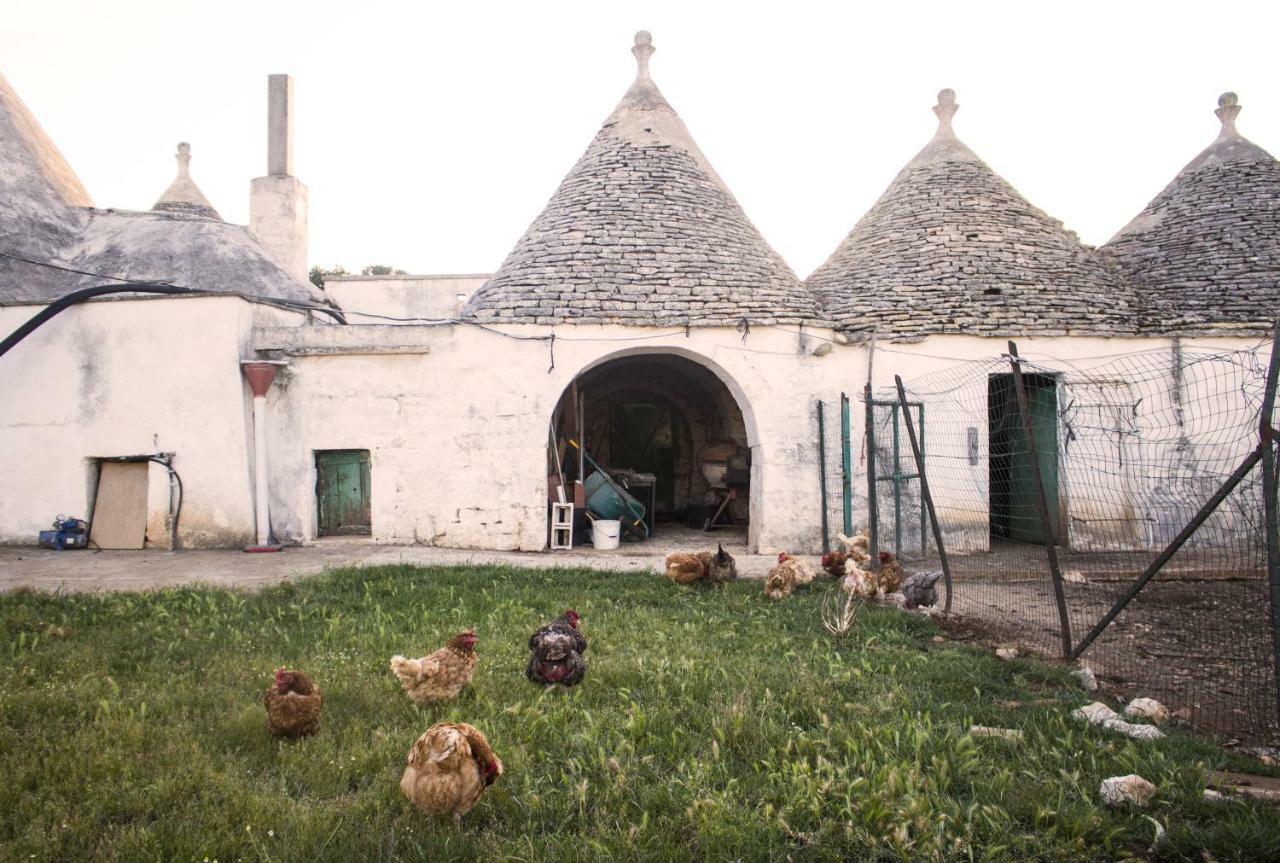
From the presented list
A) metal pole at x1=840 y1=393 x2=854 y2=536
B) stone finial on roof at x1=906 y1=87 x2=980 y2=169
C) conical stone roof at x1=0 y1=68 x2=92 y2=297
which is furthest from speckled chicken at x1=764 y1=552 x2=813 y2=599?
conical stone roof at x1=0 y1=68 x2=92 y2=297

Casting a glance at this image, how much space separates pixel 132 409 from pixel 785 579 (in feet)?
29.3

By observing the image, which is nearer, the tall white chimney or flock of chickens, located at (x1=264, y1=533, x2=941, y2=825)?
flock of chickens, located at (x1=264, y1=533, x2=941, y2=825)

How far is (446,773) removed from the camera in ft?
8.96

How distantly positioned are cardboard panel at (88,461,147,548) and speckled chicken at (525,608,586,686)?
854cm

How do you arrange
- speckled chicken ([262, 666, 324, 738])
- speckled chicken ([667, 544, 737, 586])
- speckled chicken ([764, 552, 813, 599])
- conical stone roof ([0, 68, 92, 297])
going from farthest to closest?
conical stone roof ([0, 68, 92, 297]) < speckled chicken ([667, 544, 737, 586]) < speckled chicken ([764, 552, 813, 599]) < speckled chicken ([262, 666, 324, 738])

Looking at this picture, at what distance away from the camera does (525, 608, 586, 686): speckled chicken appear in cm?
427

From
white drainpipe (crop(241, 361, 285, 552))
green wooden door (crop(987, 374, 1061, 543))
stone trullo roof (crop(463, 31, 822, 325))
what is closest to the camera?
white drainpipe (crop(241, 361, 285, 552))

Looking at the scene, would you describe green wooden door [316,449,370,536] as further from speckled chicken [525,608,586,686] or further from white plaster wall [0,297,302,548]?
speckled chicken [525,608,586,686]

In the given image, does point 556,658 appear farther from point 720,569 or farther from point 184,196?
point 184,196

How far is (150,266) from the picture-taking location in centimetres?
1266

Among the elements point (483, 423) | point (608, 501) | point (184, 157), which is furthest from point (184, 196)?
point (608, 501)

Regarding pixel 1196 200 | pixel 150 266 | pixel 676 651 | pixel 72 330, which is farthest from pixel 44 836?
pixel 1196 200

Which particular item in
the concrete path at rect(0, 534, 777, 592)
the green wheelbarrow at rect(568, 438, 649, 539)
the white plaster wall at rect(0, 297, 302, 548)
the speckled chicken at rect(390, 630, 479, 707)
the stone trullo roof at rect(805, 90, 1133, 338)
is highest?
the stone trullo roof at rect(805, 90, 1133, 338)

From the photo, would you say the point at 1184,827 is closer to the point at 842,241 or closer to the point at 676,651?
the point at 676,651
